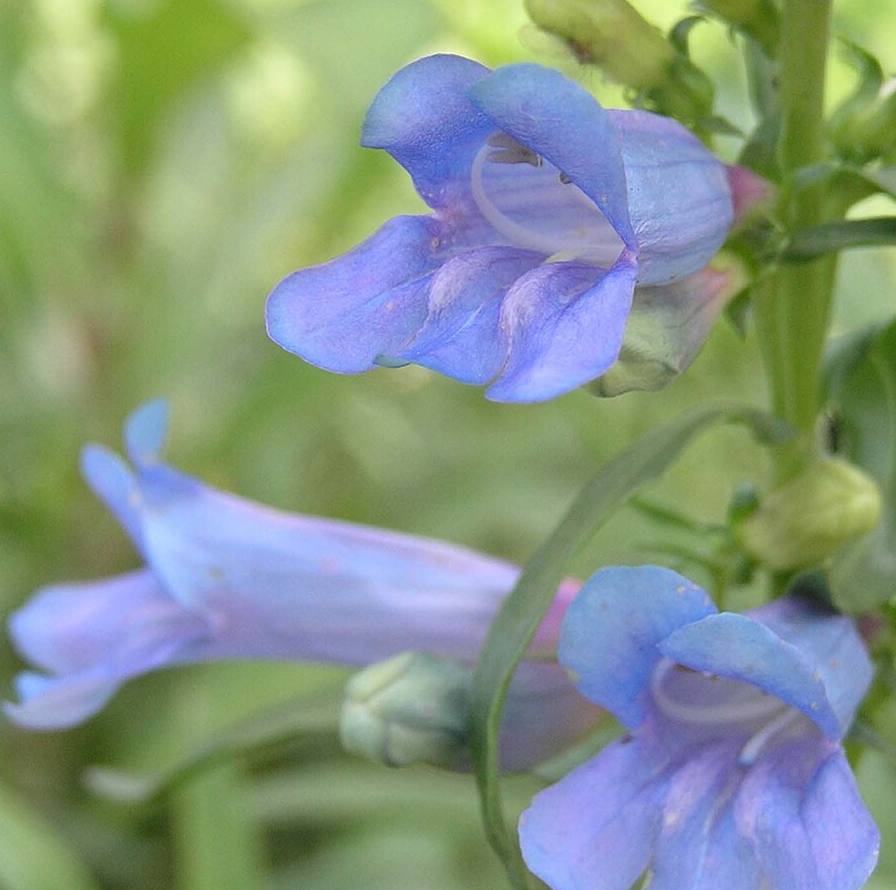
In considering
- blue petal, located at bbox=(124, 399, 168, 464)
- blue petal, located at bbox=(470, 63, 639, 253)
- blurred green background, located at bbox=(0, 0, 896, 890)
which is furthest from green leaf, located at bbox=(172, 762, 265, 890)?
blue petal, located at bbox=(470, 63, 639, 253)

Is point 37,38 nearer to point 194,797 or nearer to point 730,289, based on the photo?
point 194,797

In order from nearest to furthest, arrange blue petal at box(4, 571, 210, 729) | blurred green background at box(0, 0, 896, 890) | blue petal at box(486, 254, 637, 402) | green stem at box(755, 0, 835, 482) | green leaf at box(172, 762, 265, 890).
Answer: blue petal at box(486, 254, 637, 402)
green stem at box(755, 0, 835, 482)
blue petal at box(4, 571, 210, 729)
green leaf at box(172, 762, 265, 890)
blurred green background at box(0, 0, 896, 890)

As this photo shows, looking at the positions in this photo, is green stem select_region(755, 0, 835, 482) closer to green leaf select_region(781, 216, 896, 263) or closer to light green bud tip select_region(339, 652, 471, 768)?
green leaf select_region(781, 216, 896, 263)

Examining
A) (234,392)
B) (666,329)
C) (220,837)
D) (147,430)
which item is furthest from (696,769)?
(234,392)

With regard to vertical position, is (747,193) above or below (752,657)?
above

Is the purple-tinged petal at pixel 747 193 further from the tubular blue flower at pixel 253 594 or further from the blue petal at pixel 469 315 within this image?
the tubular blue flower at pixel 253 594

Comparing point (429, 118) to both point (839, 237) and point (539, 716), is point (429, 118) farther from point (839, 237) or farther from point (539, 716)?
point (539, 716)

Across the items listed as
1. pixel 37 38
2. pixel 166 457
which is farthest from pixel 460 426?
pixel 37 38
